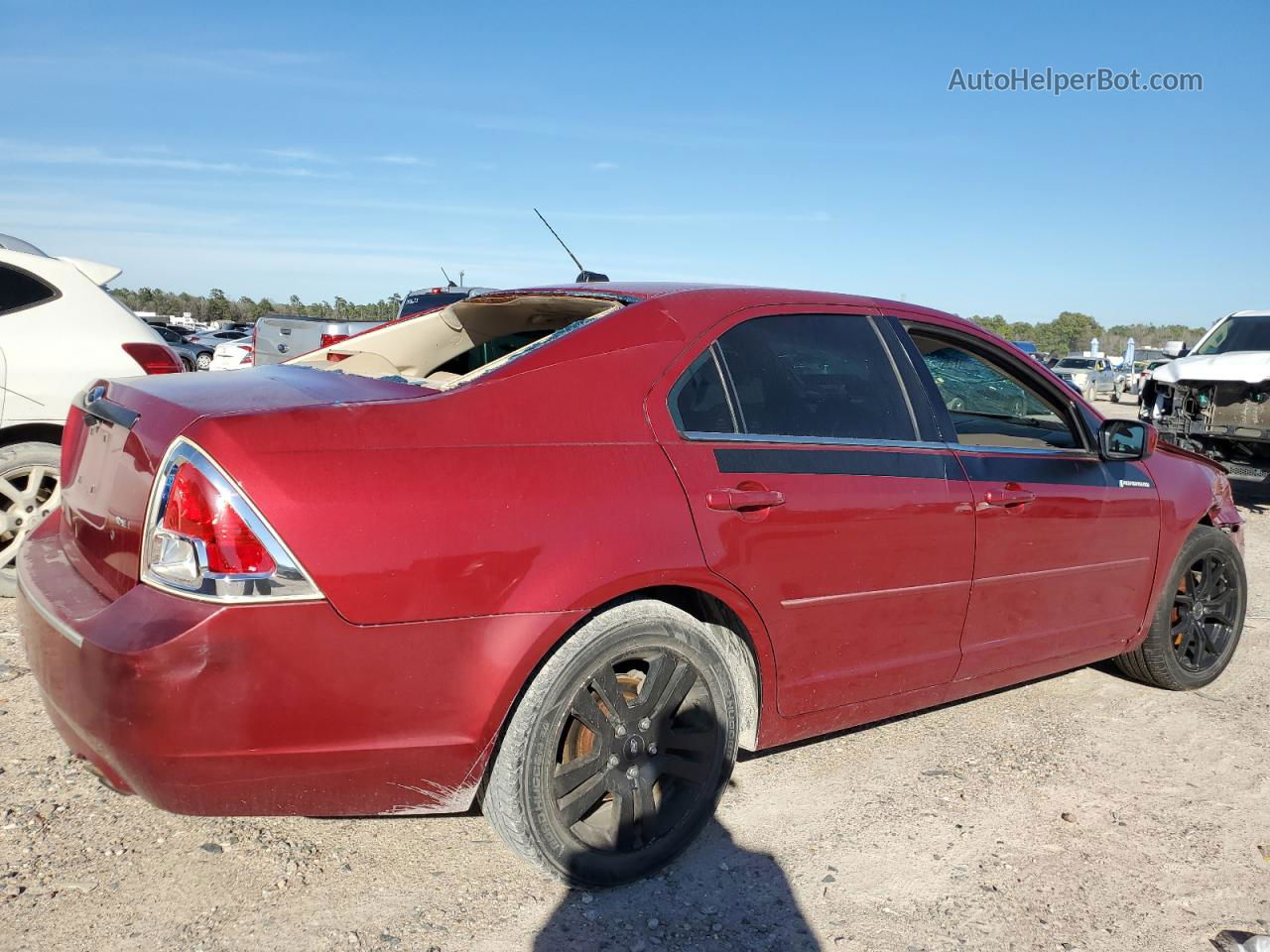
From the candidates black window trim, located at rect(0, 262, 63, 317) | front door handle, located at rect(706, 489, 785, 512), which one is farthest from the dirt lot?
black window trim, located at rect(0, 262, 63, 317)

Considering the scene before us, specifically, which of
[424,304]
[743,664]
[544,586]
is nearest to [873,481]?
[743,664]

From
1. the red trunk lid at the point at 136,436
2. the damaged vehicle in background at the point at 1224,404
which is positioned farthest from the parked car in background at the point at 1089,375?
the red trunk lid at the point at 136,436

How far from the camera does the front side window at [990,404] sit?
3.81 meters

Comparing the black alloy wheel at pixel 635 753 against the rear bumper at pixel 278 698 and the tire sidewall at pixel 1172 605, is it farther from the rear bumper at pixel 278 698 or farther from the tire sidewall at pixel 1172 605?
the tire sidewall at pixel 1172 605

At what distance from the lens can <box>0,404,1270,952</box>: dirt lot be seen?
8.48 feet

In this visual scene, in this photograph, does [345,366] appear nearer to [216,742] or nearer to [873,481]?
[216,742]

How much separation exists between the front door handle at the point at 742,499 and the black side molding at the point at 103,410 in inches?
A: 58.7

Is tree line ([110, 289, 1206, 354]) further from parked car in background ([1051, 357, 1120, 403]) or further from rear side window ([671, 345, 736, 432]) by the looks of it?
rear side window ([671, 345, 736, 432])

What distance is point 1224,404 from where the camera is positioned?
1054 cm

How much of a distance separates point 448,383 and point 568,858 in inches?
50.3

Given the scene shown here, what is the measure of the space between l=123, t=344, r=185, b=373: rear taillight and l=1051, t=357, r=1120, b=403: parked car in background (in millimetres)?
31281

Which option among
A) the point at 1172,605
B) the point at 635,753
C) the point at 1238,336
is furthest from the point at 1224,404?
the point at 635,753

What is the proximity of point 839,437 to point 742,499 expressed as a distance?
54 cm

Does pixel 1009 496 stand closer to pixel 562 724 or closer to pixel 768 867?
pixel 768 867
